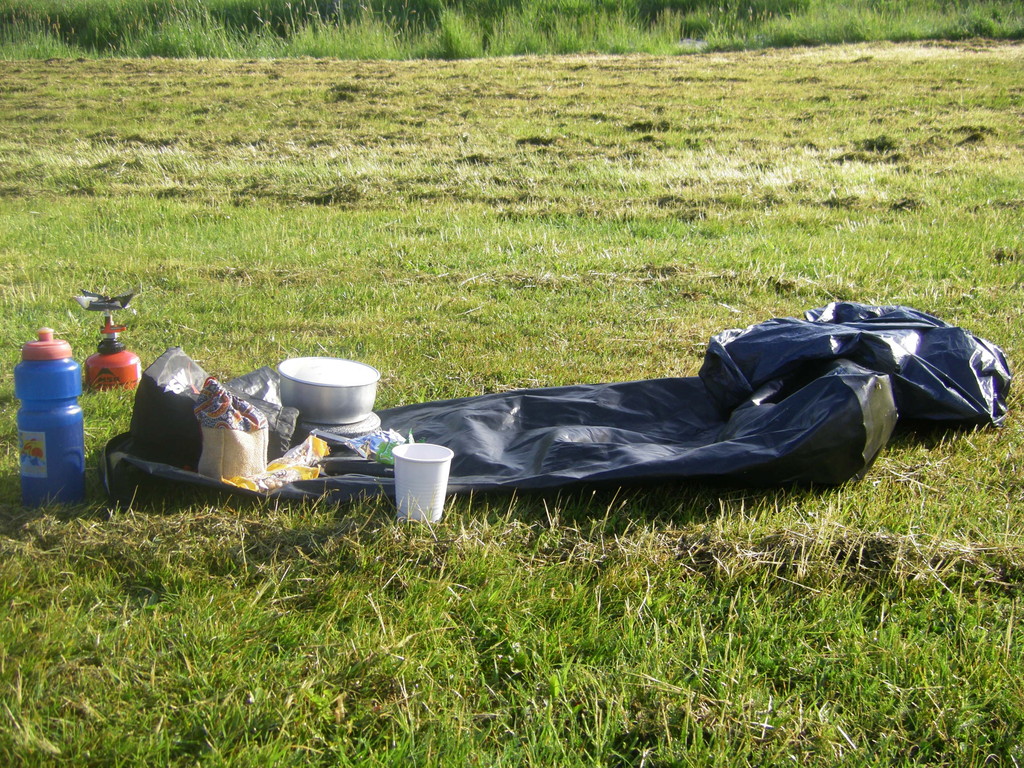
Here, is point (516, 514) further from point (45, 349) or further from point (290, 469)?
point (45, 349)

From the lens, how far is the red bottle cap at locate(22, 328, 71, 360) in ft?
8.95

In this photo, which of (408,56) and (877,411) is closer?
(877,411)

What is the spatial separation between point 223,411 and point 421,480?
27.8 inches

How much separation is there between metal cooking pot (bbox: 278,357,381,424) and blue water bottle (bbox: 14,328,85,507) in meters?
0.78

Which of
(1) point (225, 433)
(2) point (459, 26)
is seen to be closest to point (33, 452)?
(1) point (225, 433)

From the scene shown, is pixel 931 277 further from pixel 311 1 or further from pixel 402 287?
pixel 311 1

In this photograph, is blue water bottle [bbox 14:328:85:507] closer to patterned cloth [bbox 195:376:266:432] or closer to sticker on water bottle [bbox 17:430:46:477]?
sticker on water bottle [bbox 17:430:46:477]

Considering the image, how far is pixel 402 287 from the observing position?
5668 millimetres

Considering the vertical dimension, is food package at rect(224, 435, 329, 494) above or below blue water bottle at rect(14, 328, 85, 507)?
below

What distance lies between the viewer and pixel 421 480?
103 inches

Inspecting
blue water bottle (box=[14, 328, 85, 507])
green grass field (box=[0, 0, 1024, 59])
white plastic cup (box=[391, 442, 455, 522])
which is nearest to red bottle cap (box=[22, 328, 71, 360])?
blue water bottle (box=[14, 328, 85, 507])

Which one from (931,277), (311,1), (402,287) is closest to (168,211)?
(402,287)

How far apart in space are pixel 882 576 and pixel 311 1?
63.5 feet

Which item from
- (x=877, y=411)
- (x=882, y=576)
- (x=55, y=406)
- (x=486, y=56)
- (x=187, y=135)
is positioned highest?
(x=486, y=56)
